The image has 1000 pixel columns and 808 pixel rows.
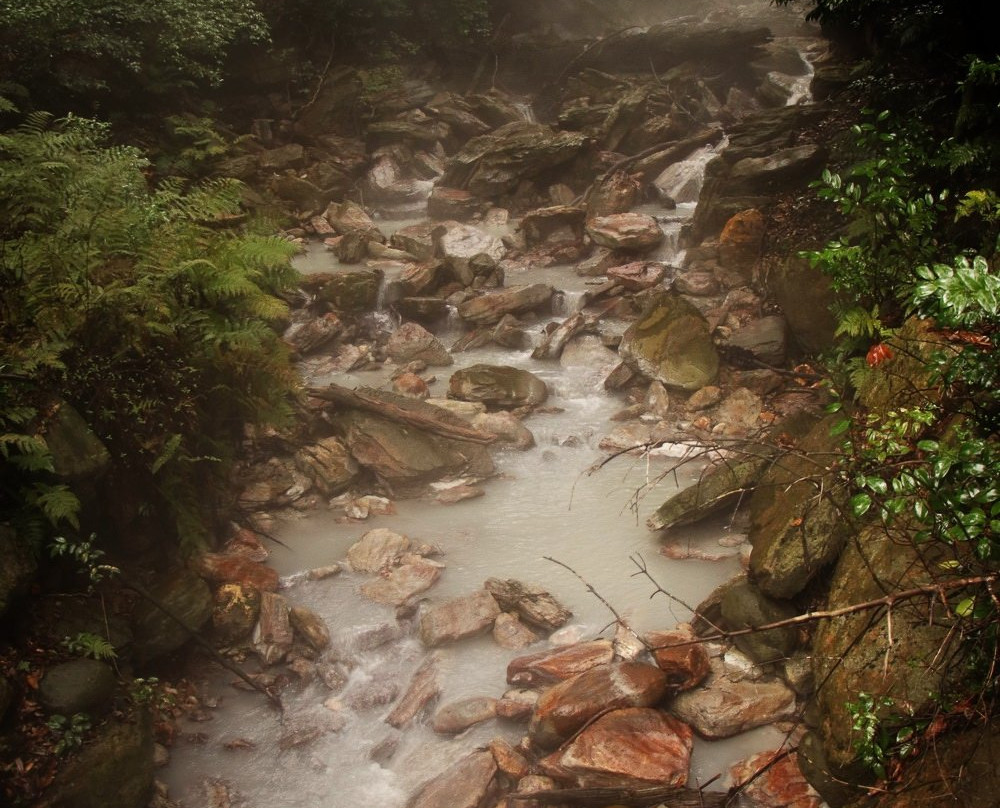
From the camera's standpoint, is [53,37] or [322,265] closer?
[53,37]

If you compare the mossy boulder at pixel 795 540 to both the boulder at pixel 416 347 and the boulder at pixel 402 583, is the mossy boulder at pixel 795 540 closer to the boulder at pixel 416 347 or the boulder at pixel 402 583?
the boulder at pixel 402 583

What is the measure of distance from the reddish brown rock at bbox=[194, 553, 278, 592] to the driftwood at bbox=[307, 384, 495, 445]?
2305 mm

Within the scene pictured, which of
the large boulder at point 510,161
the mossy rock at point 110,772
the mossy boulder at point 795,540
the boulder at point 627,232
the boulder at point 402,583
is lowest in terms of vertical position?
the boulder at point 402,583

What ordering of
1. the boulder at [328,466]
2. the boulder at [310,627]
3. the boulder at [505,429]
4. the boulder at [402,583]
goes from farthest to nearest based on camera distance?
the boulder at [505,429] → the boulder at [328,466] → the boulder at [402,583] → the boulder at [310,627]

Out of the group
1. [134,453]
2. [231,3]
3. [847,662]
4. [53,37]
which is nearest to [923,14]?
[847,662]

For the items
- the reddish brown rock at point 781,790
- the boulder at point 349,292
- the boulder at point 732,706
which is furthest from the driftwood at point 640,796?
the boulder at point 349,292

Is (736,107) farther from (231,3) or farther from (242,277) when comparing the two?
(242,277)

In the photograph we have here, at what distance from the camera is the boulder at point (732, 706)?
13.7 ft

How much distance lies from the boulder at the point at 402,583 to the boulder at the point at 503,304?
17.1 feet

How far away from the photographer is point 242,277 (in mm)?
6074

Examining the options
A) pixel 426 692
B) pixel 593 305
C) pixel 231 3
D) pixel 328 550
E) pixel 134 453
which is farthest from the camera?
pixel 231 3

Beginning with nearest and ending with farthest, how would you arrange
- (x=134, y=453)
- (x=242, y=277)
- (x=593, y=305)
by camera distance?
1. (x=134, y=453)
2. (x=242, y=277)
3. (x=593, y=305)

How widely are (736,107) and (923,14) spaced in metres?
9.05

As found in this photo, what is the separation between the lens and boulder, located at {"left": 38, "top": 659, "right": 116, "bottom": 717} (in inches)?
158
